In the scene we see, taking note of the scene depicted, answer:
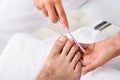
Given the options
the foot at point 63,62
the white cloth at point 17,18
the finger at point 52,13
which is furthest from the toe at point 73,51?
the white cloth at point 17,18

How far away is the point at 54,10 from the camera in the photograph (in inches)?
42.4

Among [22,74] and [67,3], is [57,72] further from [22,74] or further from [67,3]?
[67,3]

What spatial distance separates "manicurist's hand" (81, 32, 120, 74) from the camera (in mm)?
997

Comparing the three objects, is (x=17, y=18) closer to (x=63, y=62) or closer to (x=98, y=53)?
(x=63, y=62)

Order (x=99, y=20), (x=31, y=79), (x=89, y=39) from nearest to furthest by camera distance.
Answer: (x=31, y=79)
(x=89, y=39)
(x=99, y=20)

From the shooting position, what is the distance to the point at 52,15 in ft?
3.47

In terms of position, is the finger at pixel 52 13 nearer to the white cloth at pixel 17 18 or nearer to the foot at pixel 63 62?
the foot at pixel 63 62

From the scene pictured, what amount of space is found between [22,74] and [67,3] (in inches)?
18.6

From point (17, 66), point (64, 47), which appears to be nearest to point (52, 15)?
point (64, 47)

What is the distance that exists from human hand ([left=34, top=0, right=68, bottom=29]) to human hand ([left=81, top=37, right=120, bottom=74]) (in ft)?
0.48

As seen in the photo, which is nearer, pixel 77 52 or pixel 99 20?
pixel 77 52

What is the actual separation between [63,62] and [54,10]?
216 millimetres

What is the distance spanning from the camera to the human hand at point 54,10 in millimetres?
1042

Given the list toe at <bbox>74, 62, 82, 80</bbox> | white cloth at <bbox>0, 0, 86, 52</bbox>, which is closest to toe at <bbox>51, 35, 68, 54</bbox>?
toe at <bbox>74, 62, 82, 80</bbox>
